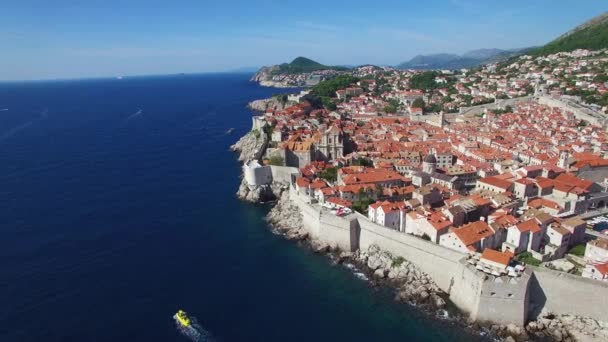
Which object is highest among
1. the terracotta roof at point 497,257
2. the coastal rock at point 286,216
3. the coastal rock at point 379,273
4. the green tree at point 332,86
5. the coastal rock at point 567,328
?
the green tree at point 332,86

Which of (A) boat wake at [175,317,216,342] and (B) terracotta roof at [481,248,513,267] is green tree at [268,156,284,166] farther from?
(B) terracotta roof at [481,248,513,267]

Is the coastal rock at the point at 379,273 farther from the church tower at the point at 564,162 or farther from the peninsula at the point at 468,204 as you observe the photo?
the church tower at the point at 564,162

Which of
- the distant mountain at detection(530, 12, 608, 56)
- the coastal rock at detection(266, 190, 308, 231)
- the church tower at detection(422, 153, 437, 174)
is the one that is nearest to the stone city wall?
the church tower at detection(422, 153, 437, 174)

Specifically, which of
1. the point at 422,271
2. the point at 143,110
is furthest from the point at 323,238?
the point at 143,110

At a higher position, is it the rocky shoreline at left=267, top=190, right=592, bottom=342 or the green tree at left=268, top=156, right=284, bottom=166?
the green tree at left=268, top=156, right=284, bottom=166

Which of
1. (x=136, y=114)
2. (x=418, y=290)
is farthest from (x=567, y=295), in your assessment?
(x=136, y=114)

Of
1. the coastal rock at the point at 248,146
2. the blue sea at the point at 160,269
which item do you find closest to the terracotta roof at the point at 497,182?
the blue sea at the point at 160,269

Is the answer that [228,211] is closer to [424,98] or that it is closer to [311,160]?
[311,160]
